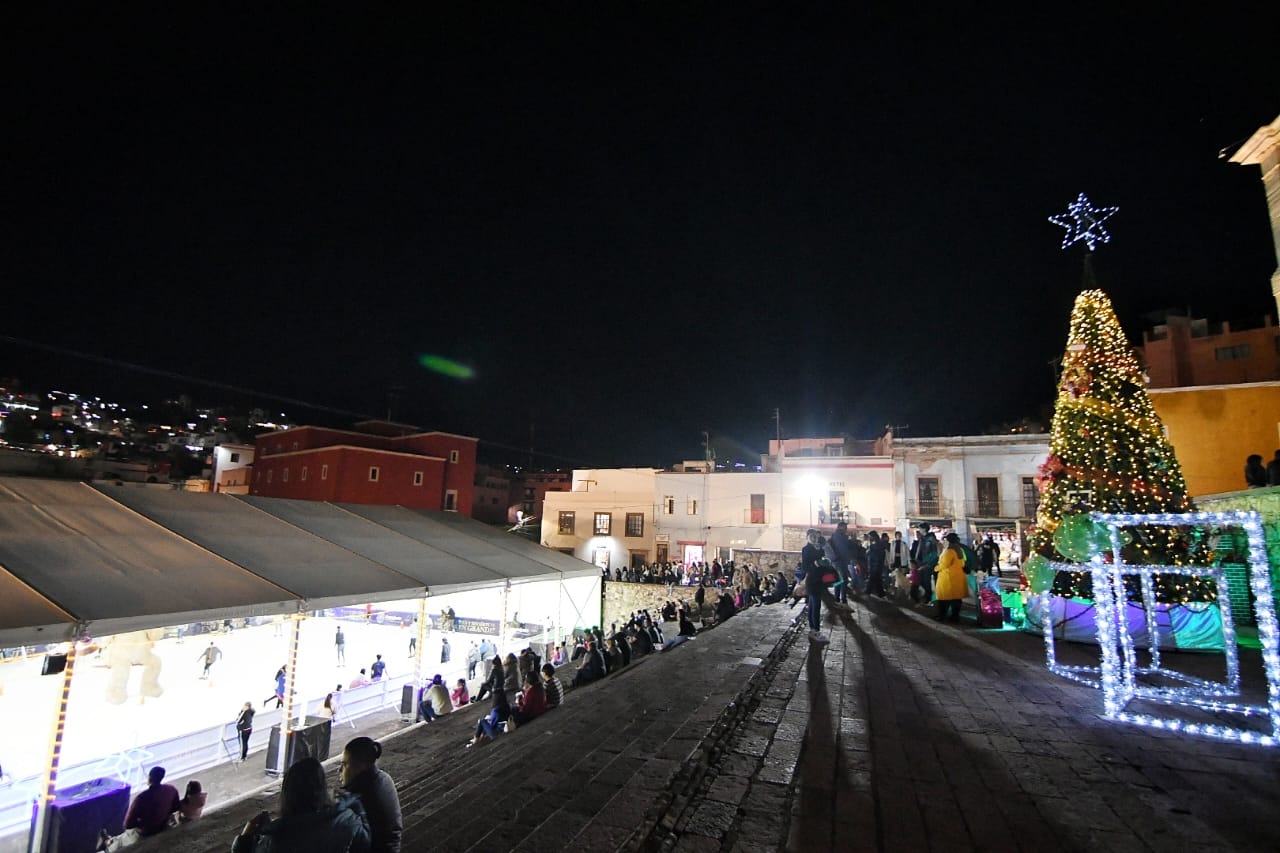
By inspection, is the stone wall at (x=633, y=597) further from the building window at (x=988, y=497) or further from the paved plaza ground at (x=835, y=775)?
the paved plaza ground at (x=835, y=775)

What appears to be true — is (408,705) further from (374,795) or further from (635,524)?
(635,524)

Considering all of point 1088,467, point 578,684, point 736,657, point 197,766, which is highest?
point 1088,467

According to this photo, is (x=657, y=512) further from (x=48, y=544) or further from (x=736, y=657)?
Answer: (x=48, y=544)

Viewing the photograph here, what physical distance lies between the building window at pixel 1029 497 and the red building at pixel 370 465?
89.0ft

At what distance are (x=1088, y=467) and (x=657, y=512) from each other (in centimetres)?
2338

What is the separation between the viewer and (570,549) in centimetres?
3219

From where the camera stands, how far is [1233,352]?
85.1 feet

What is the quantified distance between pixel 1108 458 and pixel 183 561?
12316mm

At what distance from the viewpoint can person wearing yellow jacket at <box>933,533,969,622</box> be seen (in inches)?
334

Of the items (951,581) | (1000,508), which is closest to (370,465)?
(951,581)

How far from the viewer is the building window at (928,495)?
24.3m

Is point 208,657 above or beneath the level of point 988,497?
beneath

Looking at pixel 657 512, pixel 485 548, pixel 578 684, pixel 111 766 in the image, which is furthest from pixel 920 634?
pixel 657 512

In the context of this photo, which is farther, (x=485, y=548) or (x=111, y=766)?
(x=485, y=548)
